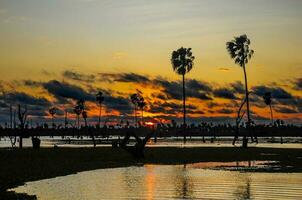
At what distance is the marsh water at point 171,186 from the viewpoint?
2555 centimetres

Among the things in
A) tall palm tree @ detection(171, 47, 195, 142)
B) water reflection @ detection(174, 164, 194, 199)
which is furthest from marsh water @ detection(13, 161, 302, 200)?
tall palm tree @ detection(171, 47, 195, 142)

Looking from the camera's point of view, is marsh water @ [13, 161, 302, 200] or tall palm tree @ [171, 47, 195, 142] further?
tall palm tree @ [171, 47, 195, 142]

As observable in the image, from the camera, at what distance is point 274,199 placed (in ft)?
78.5

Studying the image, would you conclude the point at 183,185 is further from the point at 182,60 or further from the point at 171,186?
the point at 182,60

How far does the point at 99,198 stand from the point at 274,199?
310 inches

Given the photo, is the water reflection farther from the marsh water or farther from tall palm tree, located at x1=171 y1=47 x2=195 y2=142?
tall palm tree, located at x1=171 y1=47 x2=195 y2=142

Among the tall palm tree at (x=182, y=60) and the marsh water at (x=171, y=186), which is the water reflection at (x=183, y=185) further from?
the tall palm tree at (x=182, y=60)

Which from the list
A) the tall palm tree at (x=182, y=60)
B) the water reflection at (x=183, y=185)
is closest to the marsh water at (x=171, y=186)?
the water reflection at (x=183, y=185)

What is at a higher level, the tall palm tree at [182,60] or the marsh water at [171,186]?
the tall palm tree at [182,60]

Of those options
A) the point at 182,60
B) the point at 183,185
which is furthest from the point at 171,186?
the point at 182,60

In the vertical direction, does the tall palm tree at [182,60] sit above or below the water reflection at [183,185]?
above

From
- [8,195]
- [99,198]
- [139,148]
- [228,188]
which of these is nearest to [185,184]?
[228,188]

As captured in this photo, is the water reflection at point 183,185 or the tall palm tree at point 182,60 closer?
the water reflection at point 183,185

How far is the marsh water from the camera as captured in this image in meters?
25.5
